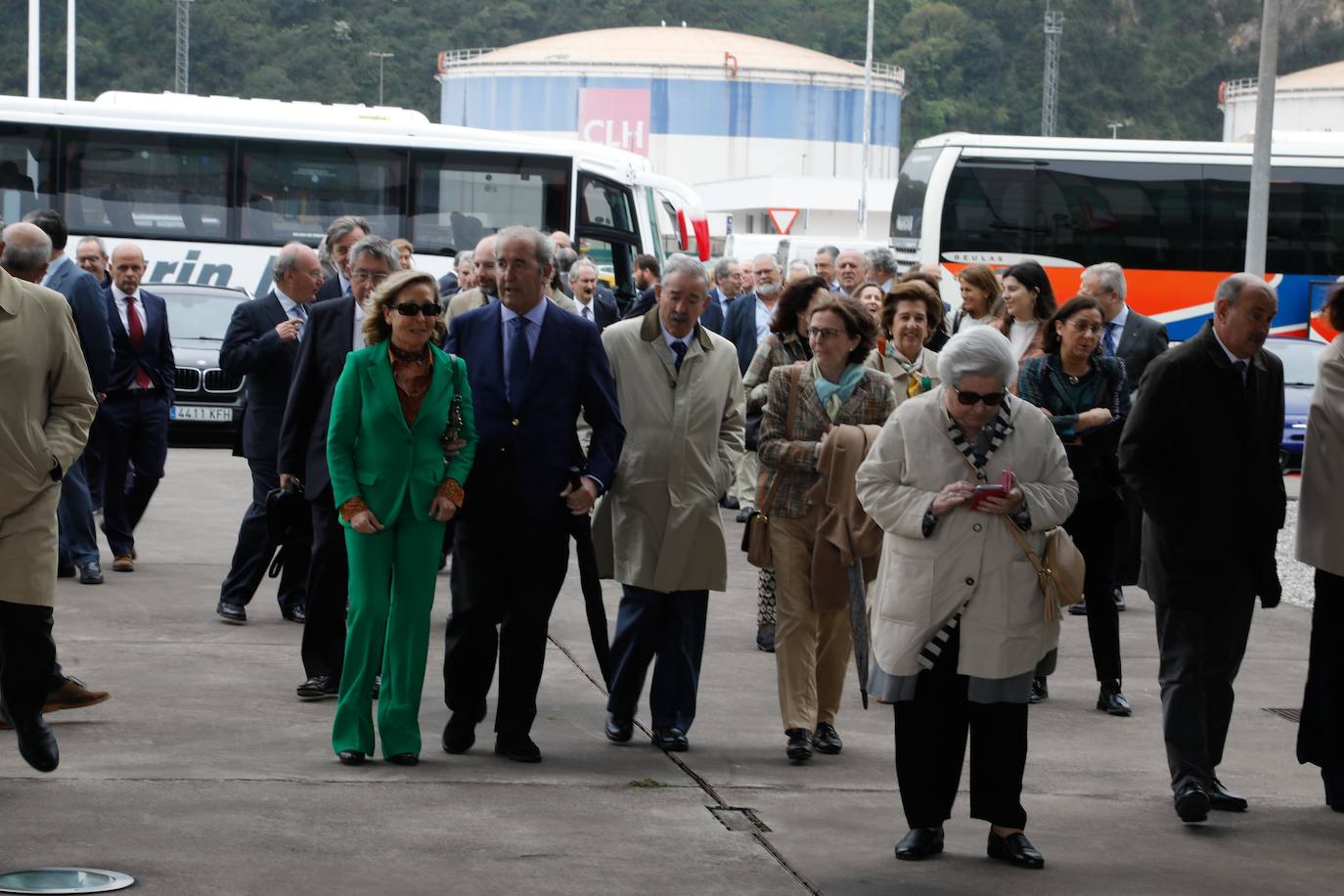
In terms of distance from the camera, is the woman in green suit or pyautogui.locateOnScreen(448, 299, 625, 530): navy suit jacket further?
pyautogui.locateOnScreen(448, 299, 625, 530): navy suit jacket

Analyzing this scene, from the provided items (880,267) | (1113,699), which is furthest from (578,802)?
(880,267)

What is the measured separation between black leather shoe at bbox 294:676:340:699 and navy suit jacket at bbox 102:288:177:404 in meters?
3.99

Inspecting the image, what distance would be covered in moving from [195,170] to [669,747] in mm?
17860

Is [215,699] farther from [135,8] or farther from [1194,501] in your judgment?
[135,8]

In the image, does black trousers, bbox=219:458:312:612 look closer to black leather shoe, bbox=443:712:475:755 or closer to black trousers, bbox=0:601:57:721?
black leather shoe, bbox=443:712:475:755

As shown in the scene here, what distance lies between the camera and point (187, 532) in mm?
13320

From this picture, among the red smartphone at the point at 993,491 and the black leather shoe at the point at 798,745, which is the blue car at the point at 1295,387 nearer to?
the black leather shoe at the point at 798,745

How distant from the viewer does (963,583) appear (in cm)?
601

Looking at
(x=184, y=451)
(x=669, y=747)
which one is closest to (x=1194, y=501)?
(x=669, y=747)

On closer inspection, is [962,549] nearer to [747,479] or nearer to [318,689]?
[318,689]

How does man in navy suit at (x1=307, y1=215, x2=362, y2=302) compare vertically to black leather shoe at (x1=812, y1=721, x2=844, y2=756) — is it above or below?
above

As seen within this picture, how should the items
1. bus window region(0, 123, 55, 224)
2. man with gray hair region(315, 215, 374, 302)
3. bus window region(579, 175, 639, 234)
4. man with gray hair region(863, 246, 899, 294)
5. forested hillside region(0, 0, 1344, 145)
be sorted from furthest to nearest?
forested hillside region(0, 0, 1344, 145) < bus window region(579, 175, 639, 234) < bus window region(0, 123, 55, 224) < man with gray hair region(863, 246, 899, 294) < man with gray hair region(315, 215, 374, 302)

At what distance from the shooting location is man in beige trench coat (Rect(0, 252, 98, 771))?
6.21 m

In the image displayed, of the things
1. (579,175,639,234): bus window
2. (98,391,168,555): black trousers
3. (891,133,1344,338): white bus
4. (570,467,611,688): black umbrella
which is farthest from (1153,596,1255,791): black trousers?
(891,133,1344,338): white bus
